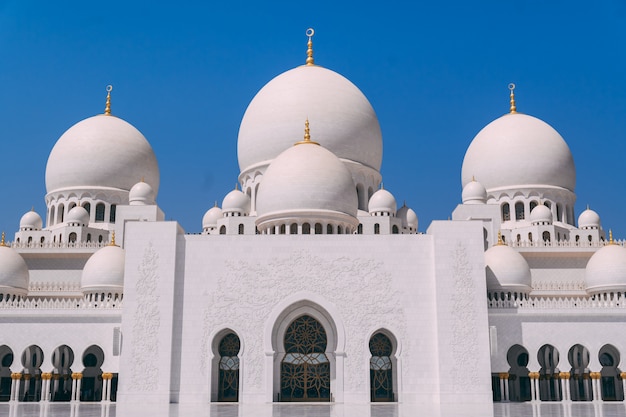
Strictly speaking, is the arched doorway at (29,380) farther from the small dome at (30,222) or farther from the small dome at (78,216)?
the small dome at (30,222)

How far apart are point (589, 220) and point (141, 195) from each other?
14.7 meters

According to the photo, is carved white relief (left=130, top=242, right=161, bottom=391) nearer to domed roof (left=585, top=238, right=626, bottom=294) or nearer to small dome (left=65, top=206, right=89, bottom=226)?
small dome (left=65, top=206, right=89, bottom=226)

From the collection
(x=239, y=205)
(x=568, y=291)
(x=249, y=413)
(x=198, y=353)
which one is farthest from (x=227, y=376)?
(x=568, y=291)

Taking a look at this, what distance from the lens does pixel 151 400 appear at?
16297mm

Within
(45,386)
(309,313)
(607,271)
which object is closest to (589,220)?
(607,271)

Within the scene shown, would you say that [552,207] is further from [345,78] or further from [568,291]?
[345,78]

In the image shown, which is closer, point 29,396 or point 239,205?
point 29,396

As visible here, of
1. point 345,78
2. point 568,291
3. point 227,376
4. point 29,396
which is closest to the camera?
point 227,376

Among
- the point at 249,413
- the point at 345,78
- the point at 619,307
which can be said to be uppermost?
the point at 345,78

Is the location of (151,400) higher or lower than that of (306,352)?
lower

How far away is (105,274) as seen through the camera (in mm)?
19906

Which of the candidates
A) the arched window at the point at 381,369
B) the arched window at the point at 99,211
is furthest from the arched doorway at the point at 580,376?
the arched window at the point at 99,211

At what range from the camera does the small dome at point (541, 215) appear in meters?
24.3

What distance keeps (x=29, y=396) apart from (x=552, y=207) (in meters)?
17.5
